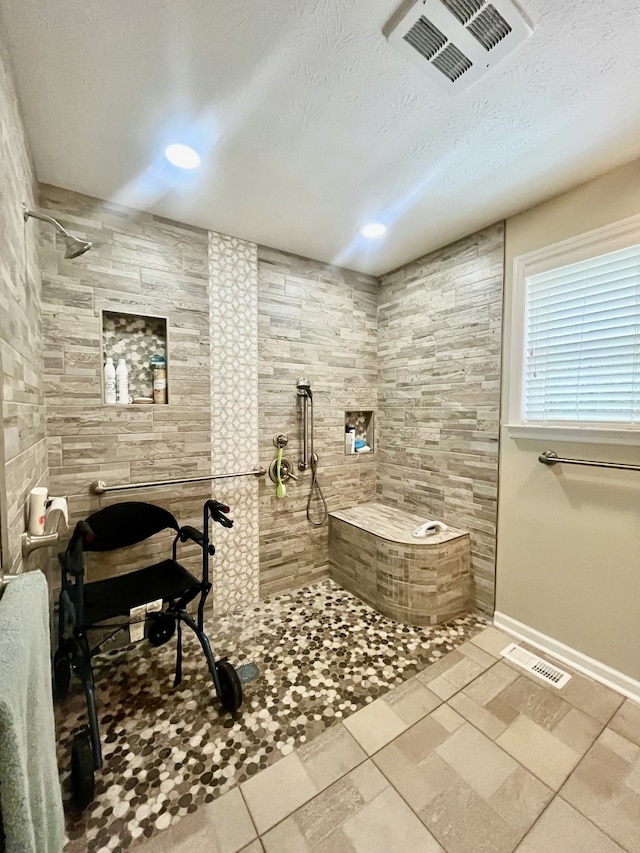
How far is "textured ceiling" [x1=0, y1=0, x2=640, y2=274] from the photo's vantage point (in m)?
1.02

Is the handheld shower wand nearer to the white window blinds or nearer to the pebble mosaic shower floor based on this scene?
the pebble mosaic shower floor

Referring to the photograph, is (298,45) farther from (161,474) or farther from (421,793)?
(421,793)

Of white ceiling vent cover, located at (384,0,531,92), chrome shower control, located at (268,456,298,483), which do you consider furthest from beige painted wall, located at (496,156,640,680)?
chrome shower control, located at (268,456,298,483)

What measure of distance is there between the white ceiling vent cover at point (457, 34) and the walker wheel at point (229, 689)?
2.44 m

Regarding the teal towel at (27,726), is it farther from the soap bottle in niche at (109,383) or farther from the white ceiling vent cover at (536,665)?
the white ceiling vent cover at (536,665)

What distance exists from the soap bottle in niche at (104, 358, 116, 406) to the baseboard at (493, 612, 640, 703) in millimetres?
2652

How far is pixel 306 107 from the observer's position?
130cm

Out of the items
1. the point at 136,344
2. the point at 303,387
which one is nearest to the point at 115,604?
the point at 136,344

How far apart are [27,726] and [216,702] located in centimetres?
122

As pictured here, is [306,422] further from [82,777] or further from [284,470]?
[82,777]

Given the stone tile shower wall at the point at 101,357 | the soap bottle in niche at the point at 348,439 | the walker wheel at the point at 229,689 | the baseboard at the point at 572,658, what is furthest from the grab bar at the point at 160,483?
the baseboard at the point at 572,658

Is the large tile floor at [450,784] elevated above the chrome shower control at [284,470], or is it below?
below

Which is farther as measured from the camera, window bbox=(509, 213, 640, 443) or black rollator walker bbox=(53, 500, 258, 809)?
window bbox=(509, 213, 640, 443)

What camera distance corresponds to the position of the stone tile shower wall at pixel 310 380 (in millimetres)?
2479
